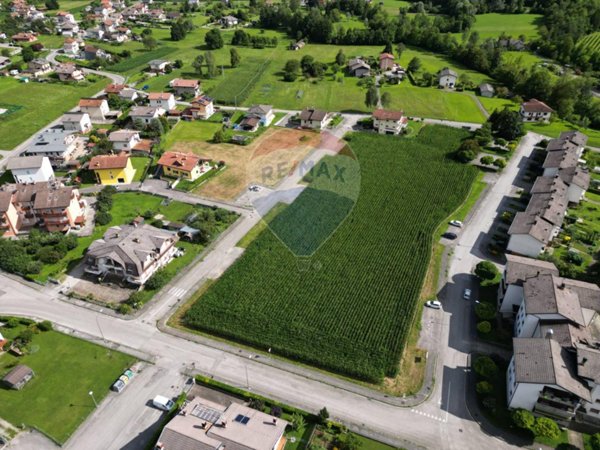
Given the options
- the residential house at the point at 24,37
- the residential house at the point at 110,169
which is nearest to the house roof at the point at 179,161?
the residential house at the point at 110,169

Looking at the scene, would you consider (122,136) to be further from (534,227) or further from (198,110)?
(534,227)

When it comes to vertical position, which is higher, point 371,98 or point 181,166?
point 371,98

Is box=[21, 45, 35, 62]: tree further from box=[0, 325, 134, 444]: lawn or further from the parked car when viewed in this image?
the parked car

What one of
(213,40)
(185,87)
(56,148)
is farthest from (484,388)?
(213,40)

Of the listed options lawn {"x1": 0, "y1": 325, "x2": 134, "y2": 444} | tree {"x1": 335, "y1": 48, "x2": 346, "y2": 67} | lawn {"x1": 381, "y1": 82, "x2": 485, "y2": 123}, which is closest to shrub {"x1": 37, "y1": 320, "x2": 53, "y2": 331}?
lawn {"x1": 0, "y1": 325, "x2": 134, "y2": 444}

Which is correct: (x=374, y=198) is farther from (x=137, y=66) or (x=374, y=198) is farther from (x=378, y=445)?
(x=137, y=66)

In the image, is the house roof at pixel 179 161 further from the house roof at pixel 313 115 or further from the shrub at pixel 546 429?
the shrub at pixel 546 429

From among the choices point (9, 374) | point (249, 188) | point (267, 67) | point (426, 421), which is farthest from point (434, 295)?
point (267, 67)
